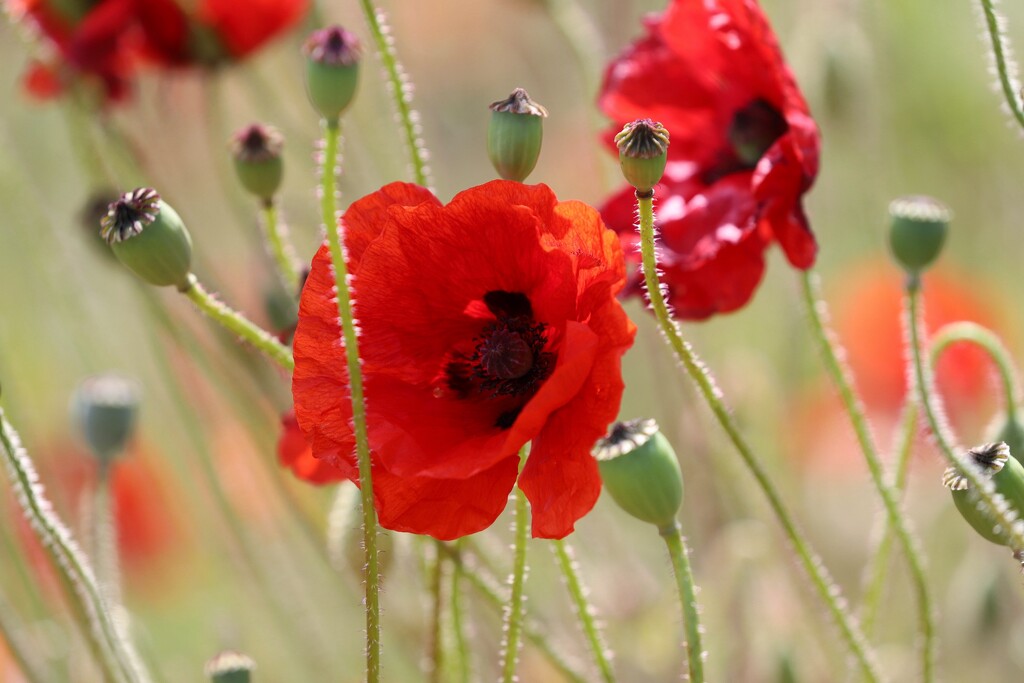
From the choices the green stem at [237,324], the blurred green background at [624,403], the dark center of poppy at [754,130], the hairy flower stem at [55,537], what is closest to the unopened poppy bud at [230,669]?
the hairy flower stem at [55,537]

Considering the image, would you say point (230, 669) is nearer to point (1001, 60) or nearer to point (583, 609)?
point (583, 609)

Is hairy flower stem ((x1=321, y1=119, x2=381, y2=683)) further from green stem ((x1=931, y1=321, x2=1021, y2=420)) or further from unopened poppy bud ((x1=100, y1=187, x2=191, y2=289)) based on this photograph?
green stem ((x1=931, y1=321, x2=1021, y2=420))

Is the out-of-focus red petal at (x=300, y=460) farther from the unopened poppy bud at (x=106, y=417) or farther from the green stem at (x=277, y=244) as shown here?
the unopened poppy bud at (x=106, y=417)

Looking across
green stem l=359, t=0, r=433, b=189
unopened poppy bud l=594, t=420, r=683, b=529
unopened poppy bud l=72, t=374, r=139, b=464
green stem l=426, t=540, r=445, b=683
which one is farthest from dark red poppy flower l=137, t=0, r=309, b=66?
unopened poppy bud l=594, t=420, r=683, b=529

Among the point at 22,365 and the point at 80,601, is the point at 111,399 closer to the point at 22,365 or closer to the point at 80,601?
the point at 80,601

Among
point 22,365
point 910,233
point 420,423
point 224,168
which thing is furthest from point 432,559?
point 22,365

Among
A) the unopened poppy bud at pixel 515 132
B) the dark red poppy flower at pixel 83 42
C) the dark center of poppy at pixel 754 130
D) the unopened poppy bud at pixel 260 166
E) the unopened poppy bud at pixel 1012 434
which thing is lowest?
the unopened poppy bud at pixel 1012 434
